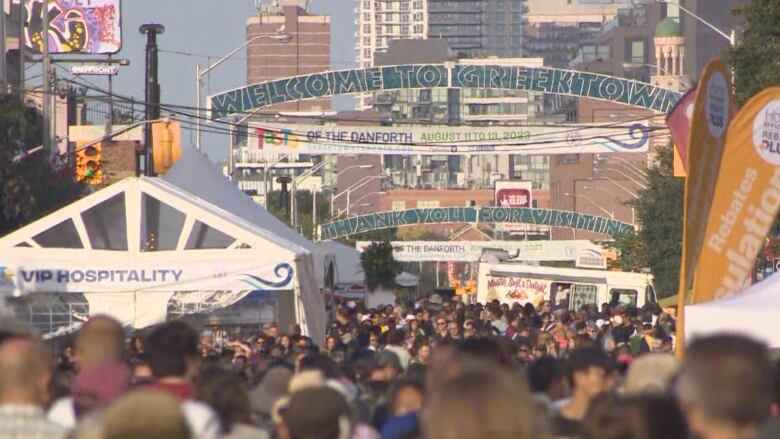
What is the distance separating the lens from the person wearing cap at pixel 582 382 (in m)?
7.88

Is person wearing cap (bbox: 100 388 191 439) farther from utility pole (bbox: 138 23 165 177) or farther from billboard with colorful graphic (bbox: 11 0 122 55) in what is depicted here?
billboard with colorful graphic (bbox: 11 0 122 55)

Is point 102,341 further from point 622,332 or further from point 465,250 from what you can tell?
point 465,250

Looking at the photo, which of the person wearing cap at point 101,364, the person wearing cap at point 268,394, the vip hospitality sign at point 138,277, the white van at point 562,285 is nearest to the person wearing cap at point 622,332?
the vip hospitality sign at point 138,277

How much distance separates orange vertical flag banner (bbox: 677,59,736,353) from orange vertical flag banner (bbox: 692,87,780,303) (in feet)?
0.31

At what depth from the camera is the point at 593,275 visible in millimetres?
42156

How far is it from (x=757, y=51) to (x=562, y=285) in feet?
44.2

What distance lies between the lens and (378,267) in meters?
54.2

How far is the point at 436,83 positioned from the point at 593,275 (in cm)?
1371

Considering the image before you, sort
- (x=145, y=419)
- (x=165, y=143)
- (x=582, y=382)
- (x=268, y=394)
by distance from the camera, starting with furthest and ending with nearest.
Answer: (x=165, y=143)
(x=268, y=394)
(x=582, y=382)
(x=145, y=419)

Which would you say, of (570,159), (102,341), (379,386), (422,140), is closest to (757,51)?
(379,386)

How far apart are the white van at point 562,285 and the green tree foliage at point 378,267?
820cm

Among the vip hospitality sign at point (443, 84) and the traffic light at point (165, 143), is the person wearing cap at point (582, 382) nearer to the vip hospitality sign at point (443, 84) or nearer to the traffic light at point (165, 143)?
the traffic light at point (165, 143)

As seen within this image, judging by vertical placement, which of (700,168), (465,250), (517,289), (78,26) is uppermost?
(78,26)

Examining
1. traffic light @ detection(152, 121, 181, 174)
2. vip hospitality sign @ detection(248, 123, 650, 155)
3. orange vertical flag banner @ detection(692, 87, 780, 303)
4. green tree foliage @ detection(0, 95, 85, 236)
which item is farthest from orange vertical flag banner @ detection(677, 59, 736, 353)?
vip hospitality sign @ detection(248, 123, 650, 155)
